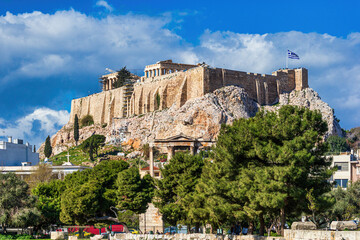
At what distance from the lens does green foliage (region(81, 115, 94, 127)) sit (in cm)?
13925

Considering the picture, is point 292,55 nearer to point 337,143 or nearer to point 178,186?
point 337,143

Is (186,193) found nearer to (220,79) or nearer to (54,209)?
(54,209)

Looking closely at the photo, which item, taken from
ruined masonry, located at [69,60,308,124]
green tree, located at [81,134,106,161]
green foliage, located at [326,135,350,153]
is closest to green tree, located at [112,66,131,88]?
ruined masonry, located at [69,60,308,124]

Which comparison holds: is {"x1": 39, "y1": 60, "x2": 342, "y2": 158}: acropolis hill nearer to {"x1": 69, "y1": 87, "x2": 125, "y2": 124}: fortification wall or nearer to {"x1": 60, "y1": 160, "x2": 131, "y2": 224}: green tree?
{"x1": 69, "y1": 87, "x2": 125, "y2": 124}: fortification wall

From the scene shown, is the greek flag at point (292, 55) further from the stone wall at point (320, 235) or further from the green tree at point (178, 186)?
the stone wall at point (320, 235)

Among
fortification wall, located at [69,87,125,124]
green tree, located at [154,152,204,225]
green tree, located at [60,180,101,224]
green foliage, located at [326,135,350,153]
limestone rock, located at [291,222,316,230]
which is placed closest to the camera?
limestone rock, located at [291,222,316,230]

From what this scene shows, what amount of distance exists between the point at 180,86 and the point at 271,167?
80.9m

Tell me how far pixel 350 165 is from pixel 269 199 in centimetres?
3437

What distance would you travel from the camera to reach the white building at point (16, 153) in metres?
85.0

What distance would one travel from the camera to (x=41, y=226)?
53594 mm

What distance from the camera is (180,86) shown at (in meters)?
112

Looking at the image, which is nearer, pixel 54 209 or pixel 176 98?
pixel 54 209

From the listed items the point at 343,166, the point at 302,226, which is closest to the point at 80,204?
the point at 302,226

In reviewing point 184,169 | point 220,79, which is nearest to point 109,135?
point 220,79
